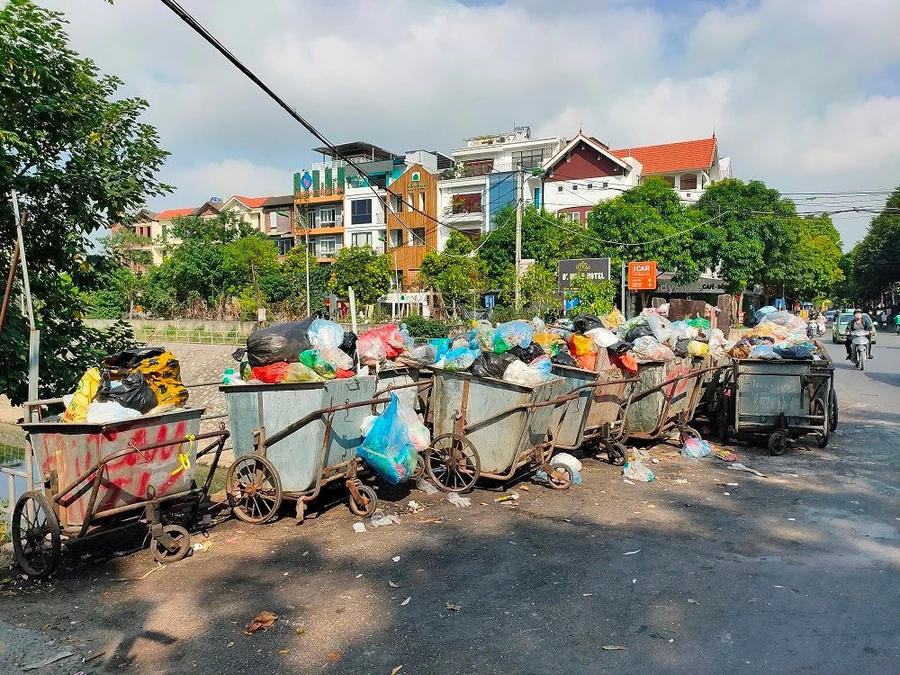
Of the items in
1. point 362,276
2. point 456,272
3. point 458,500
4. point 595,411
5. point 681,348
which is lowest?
point 458,500

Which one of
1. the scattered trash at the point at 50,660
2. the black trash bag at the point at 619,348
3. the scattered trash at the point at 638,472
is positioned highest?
the black trash bag at the point at 619,348

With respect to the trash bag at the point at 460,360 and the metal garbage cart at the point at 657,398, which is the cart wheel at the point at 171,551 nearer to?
the trash bag at the point at 460,360

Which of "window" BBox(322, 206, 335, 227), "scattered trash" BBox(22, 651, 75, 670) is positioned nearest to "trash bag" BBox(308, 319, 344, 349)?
"scattered trash" BBox(22, 651, 75, 670)

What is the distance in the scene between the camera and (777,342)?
9.22m

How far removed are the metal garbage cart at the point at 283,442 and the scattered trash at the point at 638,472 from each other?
3.04 metres

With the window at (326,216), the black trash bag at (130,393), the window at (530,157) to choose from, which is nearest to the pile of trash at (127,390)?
the black trash bag at (130,393)

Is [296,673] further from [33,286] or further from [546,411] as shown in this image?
[33,286]

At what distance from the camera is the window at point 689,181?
41375 millimetres

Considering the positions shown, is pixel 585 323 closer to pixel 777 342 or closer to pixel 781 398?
pixel 781 398

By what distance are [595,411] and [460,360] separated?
2.00m

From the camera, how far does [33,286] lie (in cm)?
693

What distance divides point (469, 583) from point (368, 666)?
3.64 ft

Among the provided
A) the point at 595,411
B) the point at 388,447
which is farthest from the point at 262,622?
the point at 595,411

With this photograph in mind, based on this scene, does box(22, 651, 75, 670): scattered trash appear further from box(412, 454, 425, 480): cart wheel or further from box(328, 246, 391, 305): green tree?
box(328, 246, 391, 305): green tree
